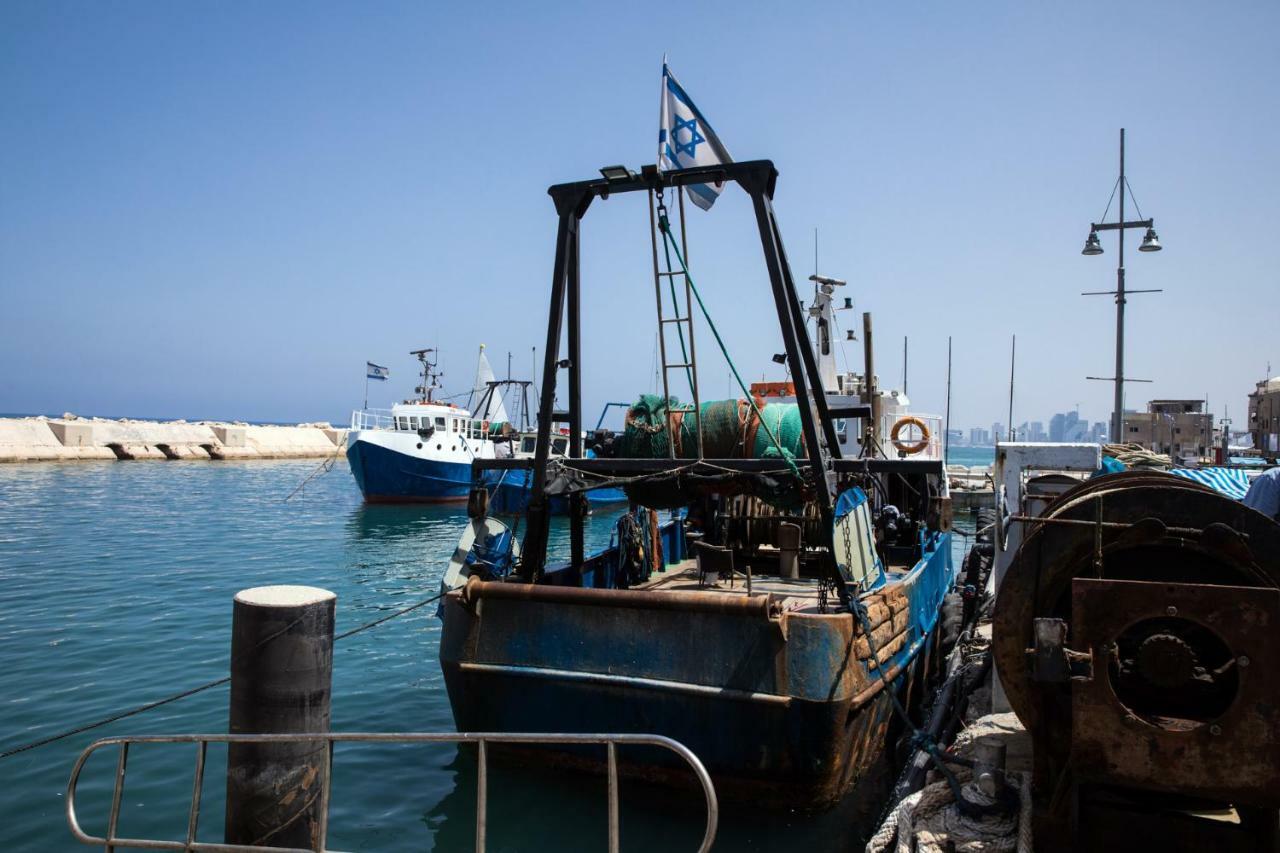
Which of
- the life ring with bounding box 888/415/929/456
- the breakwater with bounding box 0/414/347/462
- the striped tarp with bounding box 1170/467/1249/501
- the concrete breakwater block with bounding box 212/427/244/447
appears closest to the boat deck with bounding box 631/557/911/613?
the striped tarp with bounding box 1170/467/1249/501

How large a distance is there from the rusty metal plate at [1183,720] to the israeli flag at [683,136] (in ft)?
16.4

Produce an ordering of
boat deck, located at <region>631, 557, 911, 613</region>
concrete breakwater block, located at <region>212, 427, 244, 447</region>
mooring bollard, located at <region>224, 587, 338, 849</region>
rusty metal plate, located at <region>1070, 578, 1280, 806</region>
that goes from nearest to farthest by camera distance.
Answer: rusty metal plate, located at <region>1070, 578, 1280, 806</region> < mooring bollard, located at <region>224, 587, 338, 849</region> < boat deck, located at <region>631, 557, 911, 613</region> < concrete breakwater block, located at <region>212, 427, 244, 447</region>

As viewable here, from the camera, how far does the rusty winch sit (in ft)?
13.3

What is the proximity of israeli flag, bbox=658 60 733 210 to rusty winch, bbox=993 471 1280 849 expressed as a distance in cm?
452

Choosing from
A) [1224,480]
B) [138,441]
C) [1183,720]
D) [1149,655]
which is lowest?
[138,441]

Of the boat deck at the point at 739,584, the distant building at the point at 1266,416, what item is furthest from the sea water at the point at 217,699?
the distant building at the point at 1266,416

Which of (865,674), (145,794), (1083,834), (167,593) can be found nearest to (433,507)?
(167,593)

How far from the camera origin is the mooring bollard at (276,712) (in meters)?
4.91

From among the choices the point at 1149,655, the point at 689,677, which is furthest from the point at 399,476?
the point at 1149,655

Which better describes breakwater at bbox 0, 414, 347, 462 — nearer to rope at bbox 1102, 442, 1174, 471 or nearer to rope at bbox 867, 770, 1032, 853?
rope at bbox 1102, 442, 1174, 471

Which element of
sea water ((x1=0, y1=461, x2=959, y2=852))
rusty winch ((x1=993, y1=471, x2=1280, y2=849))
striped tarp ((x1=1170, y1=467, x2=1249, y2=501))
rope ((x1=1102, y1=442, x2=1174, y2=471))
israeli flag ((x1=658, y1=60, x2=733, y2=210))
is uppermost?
israeli flag ((x1=658, y1=60, x2=733, y2=210))

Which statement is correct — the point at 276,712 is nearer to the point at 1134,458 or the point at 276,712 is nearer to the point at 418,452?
the point at 1134,458

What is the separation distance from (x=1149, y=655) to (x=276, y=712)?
4.73 meters

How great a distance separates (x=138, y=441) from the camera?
6184 cm
